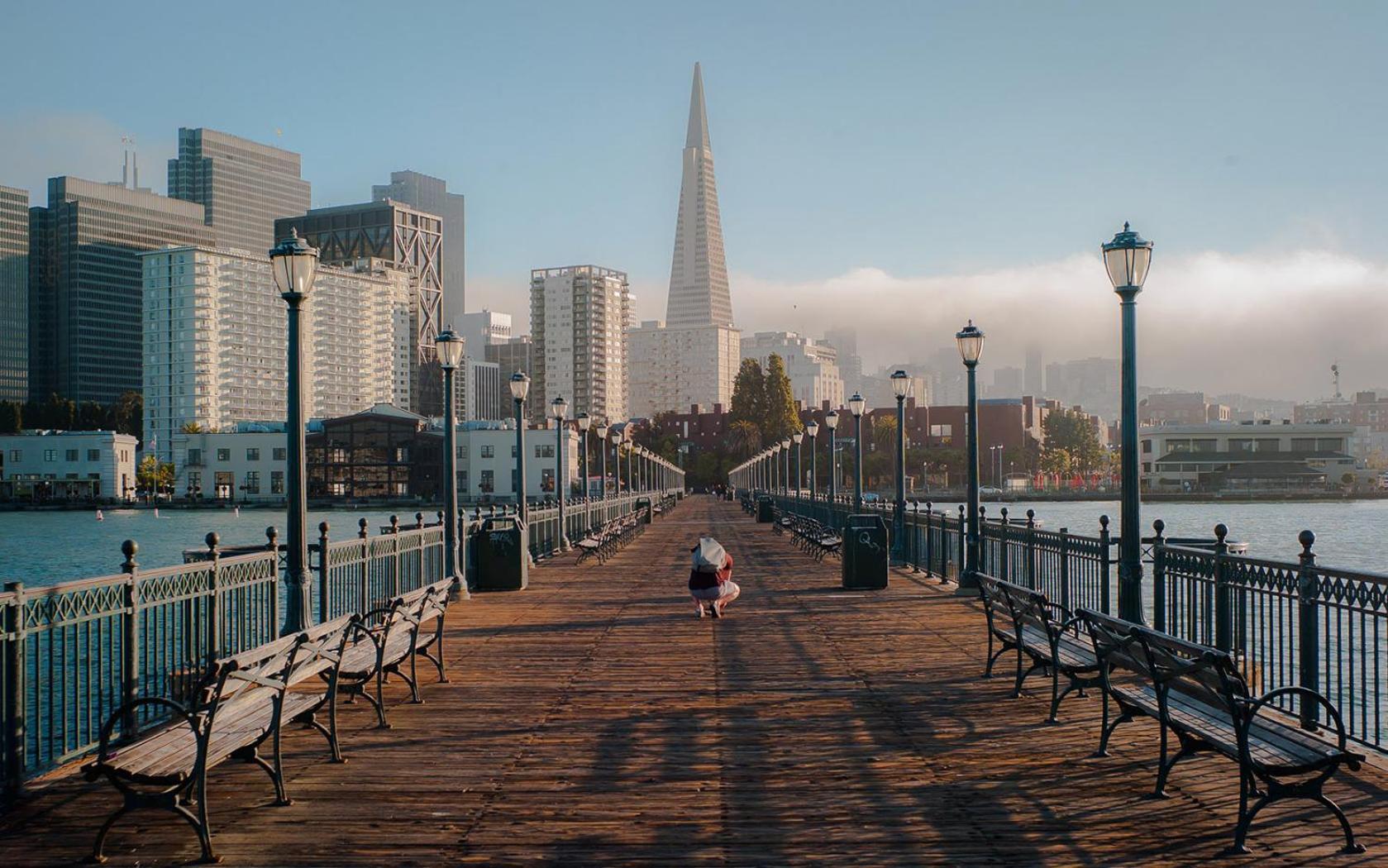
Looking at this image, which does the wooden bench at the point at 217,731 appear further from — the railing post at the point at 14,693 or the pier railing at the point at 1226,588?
the pier railing at the point at 1226,588

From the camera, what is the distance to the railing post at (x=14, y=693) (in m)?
6.70

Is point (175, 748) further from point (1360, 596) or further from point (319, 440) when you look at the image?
point (319, 440)

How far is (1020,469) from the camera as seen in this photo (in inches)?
6708

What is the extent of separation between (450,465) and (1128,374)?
11513 millimetres

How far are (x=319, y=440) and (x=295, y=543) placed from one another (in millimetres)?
147016

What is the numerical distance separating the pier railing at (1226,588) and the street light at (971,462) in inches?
13.6

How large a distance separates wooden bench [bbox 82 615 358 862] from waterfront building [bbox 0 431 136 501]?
6582 inches

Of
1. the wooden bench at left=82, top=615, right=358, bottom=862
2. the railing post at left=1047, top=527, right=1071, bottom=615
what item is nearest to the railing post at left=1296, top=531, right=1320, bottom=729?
the railing post at left=1047, top=527, right=1071, bottom=615

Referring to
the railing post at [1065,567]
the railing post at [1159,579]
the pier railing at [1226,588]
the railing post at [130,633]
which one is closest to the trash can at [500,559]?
the pier railing at [1226,588]

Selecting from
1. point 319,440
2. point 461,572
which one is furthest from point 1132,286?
point 319,440

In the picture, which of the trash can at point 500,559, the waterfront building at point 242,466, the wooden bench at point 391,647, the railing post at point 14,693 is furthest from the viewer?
the waterfront building at point 242,466

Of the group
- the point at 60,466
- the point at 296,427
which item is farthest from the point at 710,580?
the point at 60,466

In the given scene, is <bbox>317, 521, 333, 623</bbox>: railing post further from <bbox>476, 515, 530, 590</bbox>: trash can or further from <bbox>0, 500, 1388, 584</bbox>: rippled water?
<bbox>0, 500, 1388, 584</bbox>: rippled water

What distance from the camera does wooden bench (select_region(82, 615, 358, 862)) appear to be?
590 centimetres
